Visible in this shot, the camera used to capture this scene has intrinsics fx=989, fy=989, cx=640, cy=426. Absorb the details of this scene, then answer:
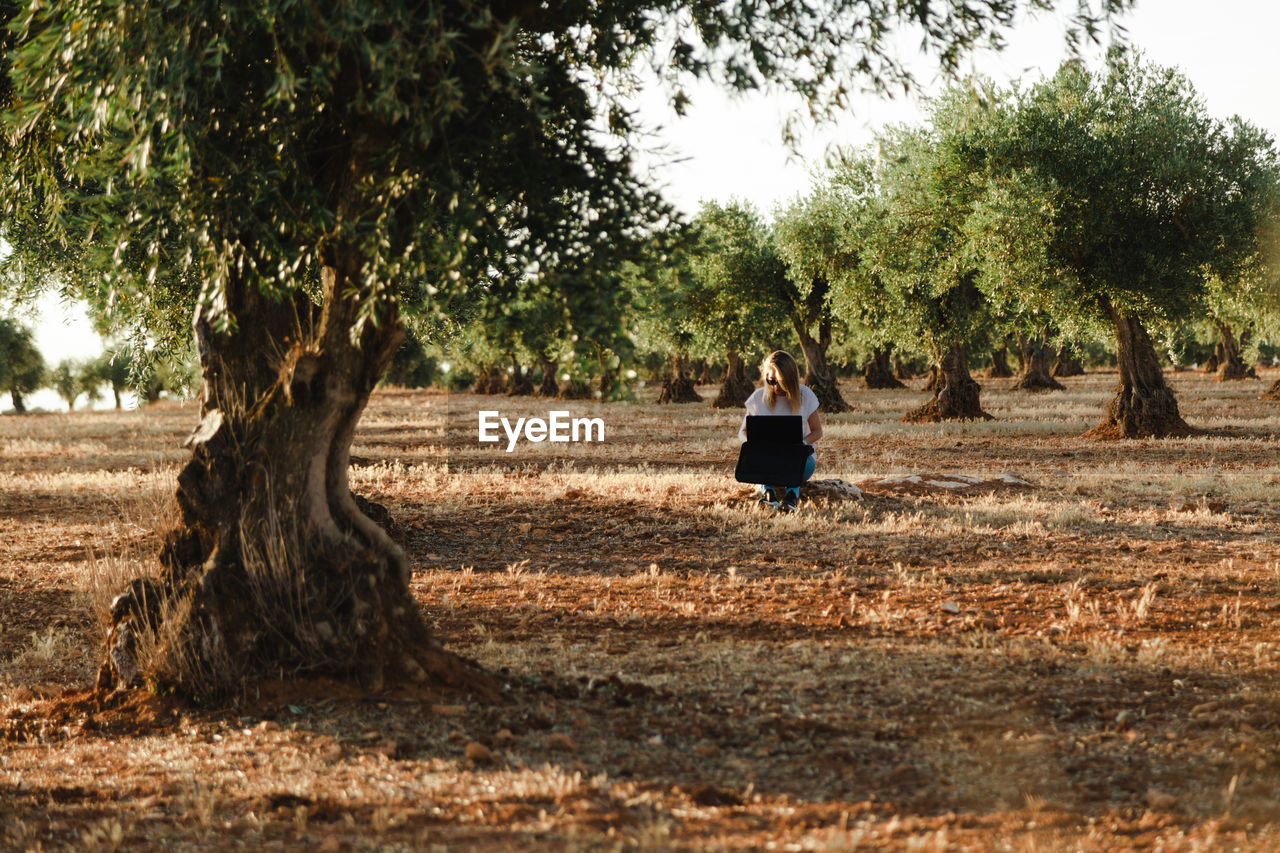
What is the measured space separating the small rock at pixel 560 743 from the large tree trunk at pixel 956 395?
28368 millimetres

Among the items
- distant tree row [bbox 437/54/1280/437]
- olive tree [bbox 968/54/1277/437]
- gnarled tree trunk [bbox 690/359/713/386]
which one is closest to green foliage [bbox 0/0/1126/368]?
distant tree row [bbox 437/54/1280/437]

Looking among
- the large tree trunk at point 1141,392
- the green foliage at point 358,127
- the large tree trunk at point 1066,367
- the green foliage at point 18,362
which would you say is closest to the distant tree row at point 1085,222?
the large tree trunk at point 1141,392

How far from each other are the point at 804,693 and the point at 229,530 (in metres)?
4.04

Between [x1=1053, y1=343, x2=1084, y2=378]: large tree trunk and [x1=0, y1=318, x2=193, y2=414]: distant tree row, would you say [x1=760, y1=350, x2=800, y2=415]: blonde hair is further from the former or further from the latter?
[x1=1053, y1=343, x2=1084, y2=378]: large tree trunk

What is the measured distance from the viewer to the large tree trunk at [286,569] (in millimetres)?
6551

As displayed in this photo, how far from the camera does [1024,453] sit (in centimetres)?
2262

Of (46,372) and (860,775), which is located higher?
(46,372)

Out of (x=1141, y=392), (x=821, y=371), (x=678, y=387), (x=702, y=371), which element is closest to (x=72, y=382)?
(x=702, y=371)

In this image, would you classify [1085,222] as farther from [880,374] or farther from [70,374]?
[70,374]

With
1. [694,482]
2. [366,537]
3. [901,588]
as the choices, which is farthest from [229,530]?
[694,482]

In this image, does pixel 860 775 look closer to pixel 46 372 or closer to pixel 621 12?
pixel 621 12

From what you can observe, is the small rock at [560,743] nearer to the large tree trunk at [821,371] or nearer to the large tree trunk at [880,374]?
the large tree trunk at [821,371]

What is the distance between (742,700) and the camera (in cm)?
650

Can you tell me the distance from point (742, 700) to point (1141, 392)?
2230 centimetres
